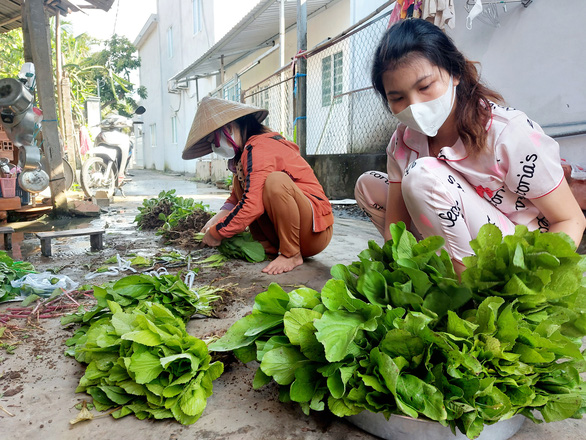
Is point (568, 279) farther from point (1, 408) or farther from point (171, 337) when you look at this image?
point (1, 408)

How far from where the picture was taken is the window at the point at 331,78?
698cm

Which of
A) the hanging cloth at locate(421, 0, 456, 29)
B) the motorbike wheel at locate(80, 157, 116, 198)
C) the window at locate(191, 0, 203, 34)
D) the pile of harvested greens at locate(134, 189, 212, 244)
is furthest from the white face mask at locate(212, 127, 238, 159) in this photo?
the window at locate(191, 0, 203, 34)

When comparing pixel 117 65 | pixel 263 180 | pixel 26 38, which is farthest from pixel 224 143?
pixel 117 65

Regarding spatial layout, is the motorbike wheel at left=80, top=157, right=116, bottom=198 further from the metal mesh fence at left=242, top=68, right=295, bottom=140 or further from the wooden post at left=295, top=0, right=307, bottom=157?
the wooden post at left=295, top=0, right=307, bottom=157

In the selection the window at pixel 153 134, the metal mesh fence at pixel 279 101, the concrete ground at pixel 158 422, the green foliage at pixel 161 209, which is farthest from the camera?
the window at pixel 153 134

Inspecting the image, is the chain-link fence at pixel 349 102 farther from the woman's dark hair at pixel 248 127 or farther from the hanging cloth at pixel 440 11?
the woman's dark hair at pixel 248 127

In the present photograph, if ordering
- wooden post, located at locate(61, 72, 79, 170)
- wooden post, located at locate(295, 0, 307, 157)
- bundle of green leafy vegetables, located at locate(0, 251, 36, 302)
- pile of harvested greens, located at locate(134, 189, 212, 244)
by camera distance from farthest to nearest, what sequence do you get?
1. wooden post, located at locate(61, 72, 79, 170)
2. wooden post, located at locate(295, 0, 307, 157)
3. pile of harvested greens, located at locate(134, 189, 212, 244)
4. bundle of green leafy vegetables, located at locate(0, 251, 36, 302)

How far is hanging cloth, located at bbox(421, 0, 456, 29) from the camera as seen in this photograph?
3.21 m

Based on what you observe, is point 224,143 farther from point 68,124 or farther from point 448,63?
point 68,124

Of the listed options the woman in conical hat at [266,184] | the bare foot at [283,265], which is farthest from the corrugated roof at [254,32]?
the bare foot at [283,265]

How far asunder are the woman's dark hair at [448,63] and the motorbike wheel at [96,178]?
21.7 feet

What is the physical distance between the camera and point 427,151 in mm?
1945

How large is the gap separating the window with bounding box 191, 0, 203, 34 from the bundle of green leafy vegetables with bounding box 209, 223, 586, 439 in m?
15.3

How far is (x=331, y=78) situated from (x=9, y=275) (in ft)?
18.9
